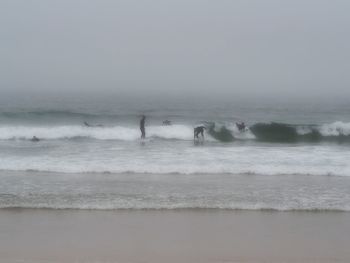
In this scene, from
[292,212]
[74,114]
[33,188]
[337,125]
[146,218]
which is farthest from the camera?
[74,114]

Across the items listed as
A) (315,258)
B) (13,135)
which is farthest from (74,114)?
(315,258)

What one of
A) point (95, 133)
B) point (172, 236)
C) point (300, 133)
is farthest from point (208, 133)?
point (172, 236)

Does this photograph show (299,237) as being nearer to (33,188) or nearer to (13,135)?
(33,188)

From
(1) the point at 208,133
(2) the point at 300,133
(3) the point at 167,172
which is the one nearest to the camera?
(3) the point at 167,172

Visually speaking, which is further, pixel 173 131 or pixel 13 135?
pixel 173 131

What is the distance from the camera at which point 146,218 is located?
9.22 meters

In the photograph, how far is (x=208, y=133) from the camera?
983 inches

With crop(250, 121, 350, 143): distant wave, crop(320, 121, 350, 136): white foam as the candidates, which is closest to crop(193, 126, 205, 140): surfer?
crop(250, 121, 350, 143): distant wave

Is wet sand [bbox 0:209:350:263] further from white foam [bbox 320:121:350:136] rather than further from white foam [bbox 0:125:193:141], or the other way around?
white foam [bbox 320:121:350:136]

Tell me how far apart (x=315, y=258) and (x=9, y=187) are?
7.52 meters

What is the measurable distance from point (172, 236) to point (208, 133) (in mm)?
16953

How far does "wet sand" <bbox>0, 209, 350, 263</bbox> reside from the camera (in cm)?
728

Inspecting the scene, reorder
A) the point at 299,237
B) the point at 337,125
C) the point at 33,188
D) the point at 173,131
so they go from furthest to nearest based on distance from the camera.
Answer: the point at 337,125 < the point at 173,131 < the point at 33,188 < the point at 299,237

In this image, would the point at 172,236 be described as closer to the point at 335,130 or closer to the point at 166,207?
the point at 166,207
